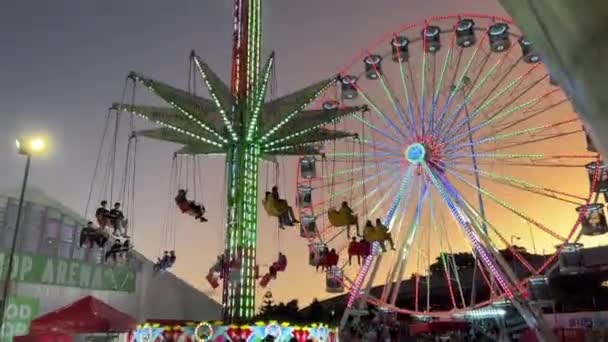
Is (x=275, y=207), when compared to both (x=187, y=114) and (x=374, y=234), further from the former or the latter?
(x=374, y=234)

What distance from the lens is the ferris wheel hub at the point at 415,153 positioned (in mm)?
22516

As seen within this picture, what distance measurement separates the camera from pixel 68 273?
80.5ft

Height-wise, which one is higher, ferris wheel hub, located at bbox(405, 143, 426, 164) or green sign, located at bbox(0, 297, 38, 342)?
ferris wheel hub, located at bbox(405, 143, 426, 164)

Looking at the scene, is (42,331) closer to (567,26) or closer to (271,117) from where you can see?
(271,117)

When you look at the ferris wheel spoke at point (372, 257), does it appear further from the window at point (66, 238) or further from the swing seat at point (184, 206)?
the window at point (66, 238)

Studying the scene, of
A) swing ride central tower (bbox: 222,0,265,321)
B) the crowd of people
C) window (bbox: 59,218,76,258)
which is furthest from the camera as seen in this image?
the crowd of people

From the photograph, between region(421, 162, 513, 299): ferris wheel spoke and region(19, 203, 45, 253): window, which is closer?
region(421, 162, 513, 299): ferris wheel spoke

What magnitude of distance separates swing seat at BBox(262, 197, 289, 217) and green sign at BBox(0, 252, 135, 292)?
1276 cm

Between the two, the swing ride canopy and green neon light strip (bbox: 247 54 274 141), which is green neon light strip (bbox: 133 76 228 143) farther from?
the swing ride canopy

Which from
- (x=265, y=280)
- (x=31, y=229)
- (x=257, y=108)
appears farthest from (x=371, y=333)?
(x=257, y=108)

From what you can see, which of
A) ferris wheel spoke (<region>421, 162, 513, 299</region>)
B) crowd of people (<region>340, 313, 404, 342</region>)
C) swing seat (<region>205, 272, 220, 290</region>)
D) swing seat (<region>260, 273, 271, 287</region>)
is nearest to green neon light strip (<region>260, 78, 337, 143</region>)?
swing seat (<region>260, 273, 271, 287</region>)

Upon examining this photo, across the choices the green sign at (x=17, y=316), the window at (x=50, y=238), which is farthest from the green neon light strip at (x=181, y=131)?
the window at (x=50, y=238)

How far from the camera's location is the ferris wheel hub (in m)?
22.5

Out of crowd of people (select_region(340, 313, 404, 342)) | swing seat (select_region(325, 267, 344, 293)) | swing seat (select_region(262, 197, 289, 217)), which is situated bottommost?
crowd of people (select_region(340, 313, 404, 342))
